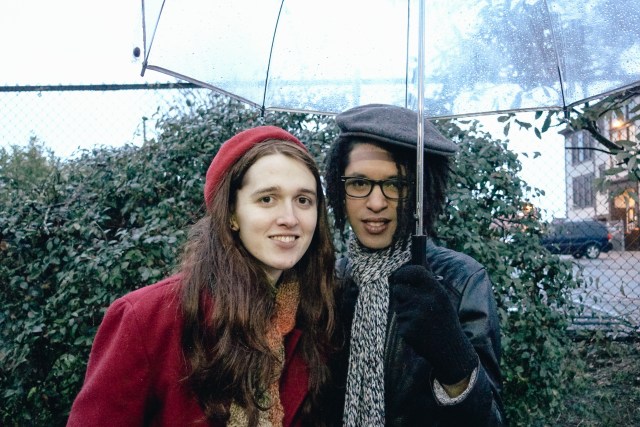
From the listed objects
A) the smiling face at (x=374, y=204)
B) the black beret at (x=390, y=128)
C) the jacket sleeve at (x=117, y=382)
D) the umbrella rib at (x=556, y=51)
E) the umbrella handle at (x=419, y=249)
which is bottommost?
the jacket sleeve at (x=117, y=382)

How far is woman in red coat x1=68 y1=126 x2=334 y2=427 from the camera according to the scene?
158 cm

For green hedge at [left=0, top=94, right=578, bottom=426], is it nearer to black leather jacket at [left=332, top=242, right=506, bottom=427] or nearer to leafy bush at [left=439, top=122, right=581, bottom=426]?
leafy bush at [left=439, top=122, right=581, bottom=426]

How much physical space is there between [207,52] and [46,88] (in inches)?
107

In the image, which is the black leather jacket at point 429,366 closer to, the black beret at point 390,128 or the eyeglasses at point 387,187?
the eyeglasses at point 387,187

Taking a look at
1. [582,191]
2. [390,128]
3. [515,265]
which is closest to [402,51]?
[390,128]

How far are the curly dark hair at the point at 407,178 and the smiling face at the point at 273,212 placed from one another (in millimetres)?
401

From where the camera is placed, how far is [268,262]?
5.72 ft

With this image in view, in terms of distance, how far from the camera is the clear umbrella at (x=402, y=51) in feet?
7.14

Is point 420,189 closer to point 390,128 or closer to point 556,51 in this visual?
point 390,128

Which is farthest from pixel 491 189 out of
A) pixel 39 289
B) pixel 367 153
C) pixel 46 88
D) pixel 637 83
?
pixel 46 88

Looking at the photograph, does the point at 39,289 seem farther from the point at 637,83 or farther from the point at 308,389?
the point at 637,83

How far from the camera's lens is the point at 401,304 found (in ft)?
5.34

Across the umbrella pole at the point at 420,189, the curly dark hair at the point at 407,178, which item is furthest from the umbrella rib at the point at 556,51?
the umbrella pole at the point at 420,189

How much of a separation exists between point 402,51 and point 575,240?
2745 mm
